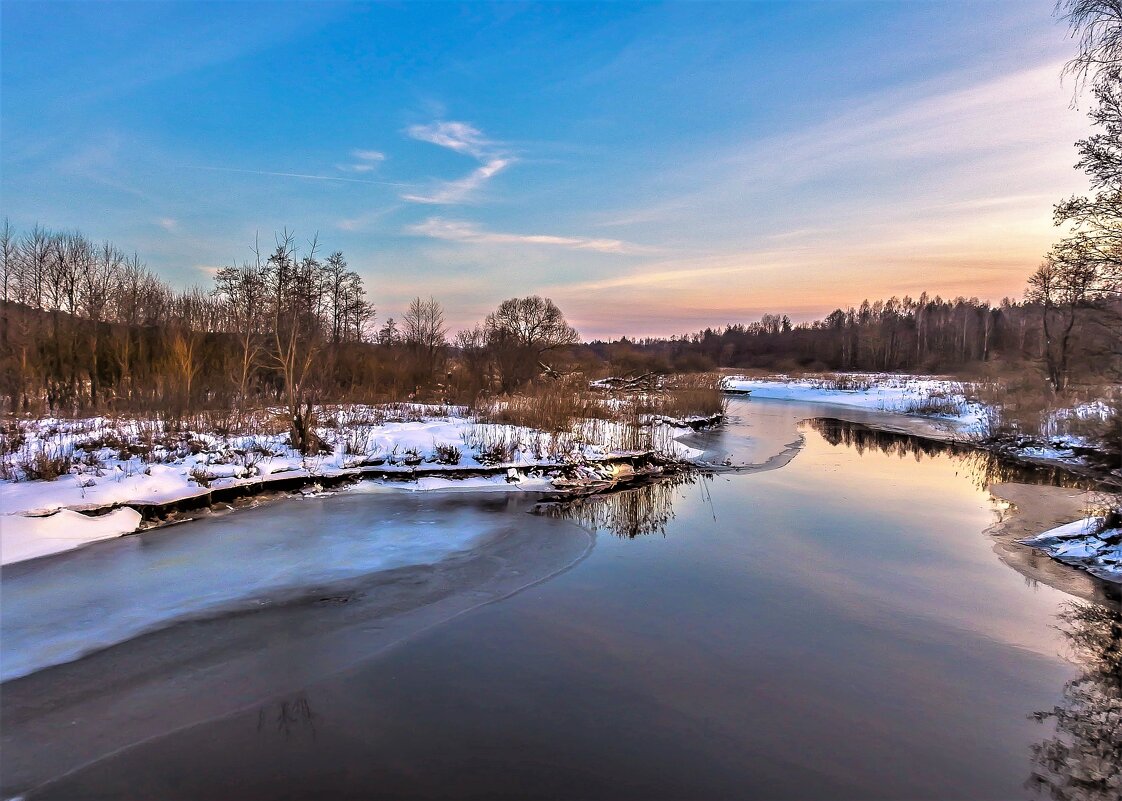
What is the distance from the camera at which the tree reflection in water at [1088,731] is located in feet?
10.5

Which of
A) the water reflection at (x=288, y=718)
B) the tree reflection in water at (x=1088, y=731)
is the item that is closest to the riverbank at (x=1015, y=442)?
the tree reflection in water at (x=1088, y=731)

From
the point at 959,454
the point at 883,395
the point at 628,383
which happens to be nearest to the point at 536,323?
the point at 628,383

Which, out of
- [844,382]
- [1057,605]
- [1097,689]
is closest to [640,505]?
[1057,605]

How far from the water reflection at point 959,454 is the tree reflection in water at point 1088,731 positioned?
8020 millimetres

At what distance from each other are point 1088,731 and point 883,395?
36.4 metres

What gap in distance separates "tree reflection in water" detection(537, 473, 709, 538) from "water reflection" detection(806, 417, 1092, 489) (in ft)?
22.5

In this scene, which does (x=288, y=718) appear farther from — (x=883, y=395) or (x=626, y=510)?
(x=883, y=395)

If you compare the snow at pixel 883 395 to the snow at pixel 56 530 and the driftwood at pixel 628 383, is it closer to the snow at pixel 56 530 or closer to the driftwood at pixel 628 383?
the driftwood at pixel 628 383

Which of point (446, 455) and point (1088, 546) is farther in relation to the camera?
point (446, 455)

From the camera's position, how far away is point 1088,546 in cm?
725

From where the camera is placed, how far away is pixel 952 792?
10.1ft

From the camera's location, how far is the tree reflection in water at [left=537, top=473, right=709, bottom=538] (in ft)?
27.7

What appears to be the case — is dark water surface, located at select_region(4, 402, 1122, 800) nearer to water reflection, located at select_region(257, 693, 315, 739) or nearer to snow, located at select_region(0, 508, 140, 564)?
water reflection, located at select_region(257, 693, 315, 739)

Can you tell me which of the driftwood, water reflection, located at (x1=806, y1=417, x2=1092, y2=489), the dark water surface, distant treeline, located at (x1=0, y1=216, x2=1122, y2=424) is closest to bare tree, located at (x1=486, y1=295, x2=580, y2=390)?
distant treeline, located at (x1=0, y1=216, x2=1122, y2=424)
